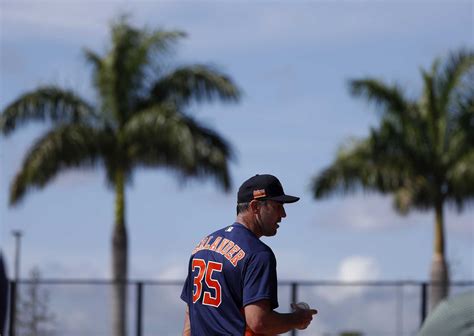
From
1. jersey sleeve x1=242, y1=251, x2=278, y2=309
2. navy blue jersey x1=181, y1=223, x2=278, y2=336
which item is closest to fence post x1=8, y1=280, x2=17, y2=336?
navy blue jersey x1=181, y1=223, x2=278, y2=336

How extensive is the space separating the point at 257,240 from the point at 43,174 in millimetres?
25394

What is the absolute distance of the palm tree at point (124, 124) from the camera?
102 feet

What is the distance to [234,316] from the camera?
673 centimetres

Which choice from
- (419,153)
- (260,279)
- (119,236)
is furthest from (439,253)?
(260,279)

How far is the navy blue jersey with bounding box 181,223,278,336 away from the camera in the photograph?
21.6ft

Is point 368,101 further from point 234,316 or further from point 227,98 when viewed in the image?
point 234,316

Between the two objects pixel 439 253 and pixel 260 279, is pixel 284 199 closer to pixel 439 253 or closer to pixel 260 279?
pixel 260 279

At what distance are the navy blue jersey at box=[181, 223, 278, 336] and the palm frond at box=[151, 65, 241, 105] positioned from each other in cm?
2406

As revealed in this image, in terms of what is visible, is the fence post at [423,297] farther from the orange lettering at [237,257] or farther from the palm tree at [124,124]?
the orange lettering at [237,257]

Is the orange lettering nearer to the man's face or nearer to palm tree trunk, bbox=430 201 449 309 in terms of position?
the man's face

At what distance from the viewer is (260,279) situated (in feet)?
21.5

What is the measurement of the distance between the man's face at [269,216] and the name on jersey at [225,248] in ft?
0.59

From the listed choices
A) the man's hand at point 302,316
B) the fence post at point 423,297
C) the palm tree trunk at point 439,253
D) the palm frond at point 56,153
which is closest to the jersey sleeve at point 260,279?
the man's hand at point 302,316

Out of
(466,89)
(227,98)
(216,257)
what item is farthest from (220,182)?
(216,257)
